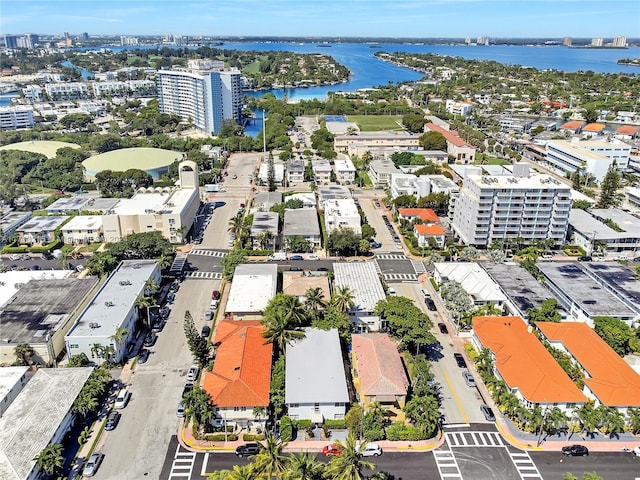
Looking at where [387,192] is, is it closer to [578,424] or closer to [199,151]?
[199,151]

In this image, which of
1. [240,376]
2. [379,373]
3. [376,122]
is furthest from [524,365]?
[376,122]

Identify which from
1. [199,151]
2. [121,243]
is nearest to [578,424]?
[121,243]

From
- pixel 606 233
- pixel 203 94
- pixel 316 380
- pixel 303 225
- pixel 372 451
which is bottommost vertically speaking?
pixel 372 451

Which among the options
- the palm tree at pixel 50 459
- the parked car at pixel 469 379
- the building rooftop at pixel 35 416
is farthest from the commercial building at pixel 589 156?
the palm tree at pixel 50 459

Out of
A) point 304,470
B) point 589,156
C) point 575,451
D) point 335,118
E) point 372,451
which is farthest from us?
point 335,118

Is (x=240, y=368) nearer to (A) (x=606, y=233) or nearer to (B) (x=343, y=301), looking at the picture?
(B) (x=343, y=301)

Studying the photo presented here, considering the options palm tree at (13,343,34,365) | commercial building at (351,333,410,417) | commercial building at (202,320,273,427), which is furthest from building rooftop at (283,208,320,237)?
palm tree at (13,343,34,365)
